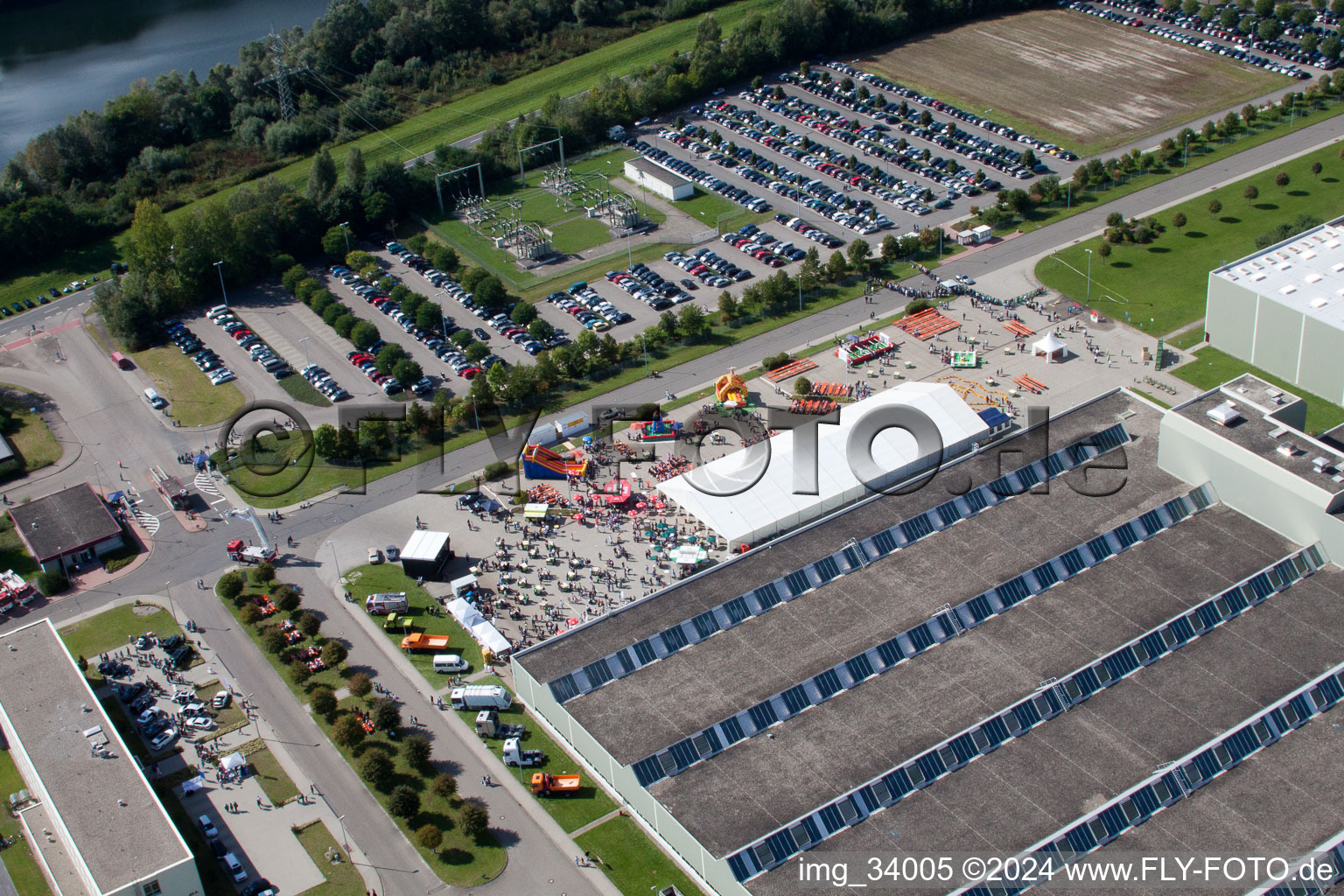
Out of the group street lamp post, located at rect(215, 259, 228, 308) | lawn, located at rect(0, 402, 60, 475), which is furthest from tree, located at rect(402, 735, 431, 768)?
street lamp post, located at rect(215, 259, 228, 308)

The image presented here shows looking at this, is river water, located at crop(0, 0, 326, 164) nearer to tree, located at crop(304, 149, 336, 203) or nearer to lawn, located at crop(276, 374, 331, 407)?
tree, located at crop(304, 149, 336, 203)

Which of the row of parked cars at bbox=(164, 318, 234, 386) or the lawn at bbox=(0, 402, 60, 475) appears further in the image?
the row of parked cars at bbox=(164, 318, 234, 386)

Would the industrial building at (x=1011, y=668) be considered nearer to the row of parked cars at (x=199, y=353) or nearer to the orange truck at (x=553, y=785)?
the orange truck at (x=553, y=785)

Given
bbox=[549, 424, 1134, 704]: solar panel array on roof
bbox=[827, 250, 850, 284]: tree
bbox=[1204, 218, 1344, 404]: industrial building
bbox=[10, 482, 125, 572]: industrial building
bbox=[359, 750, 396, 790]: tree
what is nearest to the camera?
bbox=[359, 750, 396, 790]: tree

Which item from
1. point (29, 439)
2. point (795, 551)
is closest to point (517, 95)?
point (29, 439)

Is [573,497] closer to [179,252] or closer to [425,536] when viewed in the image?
[425,536]

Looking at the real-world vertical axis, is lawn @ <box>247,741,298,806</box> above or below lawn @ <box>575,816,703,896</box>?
above

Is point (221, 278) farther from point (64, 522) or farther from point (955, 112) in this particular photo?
point (955, 112)

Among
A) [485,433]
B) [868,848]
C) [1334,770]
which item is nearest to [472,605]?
[485,433]
